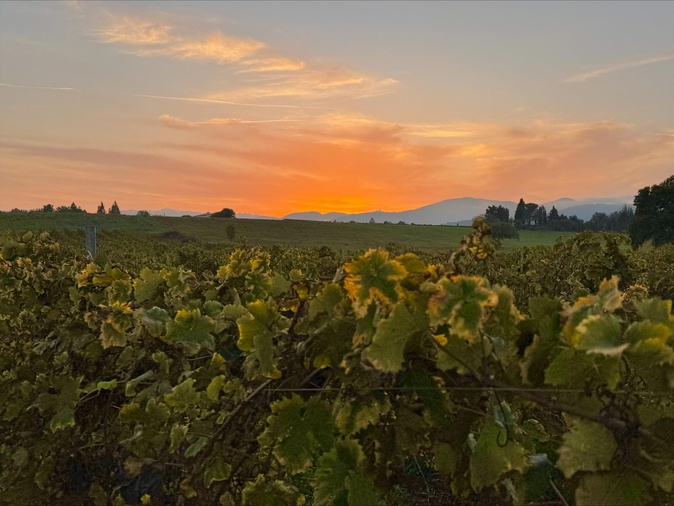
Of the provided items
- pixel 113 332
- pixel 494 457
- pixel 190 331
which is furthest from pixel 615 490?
pixel 113 332

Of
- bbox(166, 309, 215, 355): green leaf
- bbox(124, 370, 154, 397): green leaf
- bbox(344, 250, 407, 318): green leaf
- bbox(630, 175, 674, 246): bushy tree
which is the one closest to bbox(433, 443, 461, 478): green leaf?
bbox(344, 250, 407, 318): green leaf

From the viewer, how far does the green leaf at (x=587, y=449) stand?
1396mm

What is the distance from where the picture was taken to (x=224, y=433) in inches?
77.0

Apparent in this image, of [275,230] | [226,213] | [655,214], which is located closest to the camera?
[655,214]

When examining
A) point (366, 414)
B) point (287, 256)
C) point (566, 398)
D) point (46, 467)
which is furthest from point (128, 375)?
point (287, 256)

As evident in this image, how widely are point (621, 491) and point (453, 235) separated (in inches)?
3705

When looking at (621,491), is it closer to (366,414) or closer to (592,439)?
(592,439)

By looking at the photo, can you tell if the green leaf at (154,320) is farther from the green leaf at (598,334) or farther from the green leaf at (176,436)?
the green leaf at (598,334)

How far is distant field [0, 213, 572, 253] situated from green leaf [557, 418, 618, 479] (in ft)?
184

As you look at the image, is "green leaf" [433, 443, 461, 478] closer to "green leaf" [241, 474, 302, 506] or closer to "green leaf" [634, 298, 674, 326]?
"green leaf" [241, 474, 302, 506]

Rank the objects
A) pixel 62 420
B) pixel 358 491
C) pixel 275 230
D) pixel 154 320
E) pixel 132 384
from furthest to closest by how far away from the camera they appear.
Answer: pixel 275 230
pixel 62 420
pixel 154 320
pixel 132 384
pixel 358 491

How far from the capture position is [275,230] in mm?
85812

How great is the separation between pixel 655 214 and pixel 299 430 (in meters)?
68.3

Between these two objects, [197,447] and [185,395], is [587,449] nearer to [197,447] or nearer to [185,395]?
[197,447]
